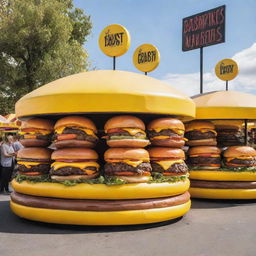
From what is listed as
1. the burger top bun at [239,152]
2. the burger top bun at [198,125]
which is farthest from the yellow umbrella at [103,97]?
the burger top bun at [239,152]

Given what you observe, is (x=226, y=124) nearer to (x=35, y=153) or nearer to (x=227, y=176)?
(x=227, y=176)

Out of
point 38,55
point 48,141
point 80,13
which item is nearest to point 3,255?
point 48,141

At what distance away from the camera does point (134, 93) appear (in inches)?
249

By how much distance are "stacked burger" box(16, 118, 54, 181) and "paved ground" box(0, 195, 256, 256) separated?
90 centimetres

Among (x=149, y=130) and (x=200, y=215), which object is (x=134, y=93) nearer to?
(x=149, y=130)

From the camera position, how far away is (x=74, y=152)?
6254 mm

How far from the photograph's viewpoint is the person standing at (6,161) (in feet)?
33.4

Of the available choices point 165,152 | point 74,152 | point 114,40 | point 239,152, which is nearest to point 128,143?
point 165,152

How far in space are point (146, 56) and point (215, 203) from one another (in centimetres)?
444

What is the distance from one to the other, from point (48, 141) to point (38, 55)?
17478 millimetres

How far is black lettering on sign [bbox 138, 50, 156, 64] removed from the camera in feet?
33.3

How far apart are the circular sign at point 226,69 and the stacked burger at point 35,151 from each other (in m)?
6.79

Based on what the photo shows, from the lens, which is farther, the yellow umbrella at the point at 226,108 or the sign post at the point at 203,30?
the sign post at the point at 203,30

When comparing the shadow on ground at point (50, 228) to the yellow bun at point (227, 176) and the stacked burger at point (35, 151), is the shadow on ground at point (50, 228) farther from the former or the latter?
the yellow bun at point (227, 176)
